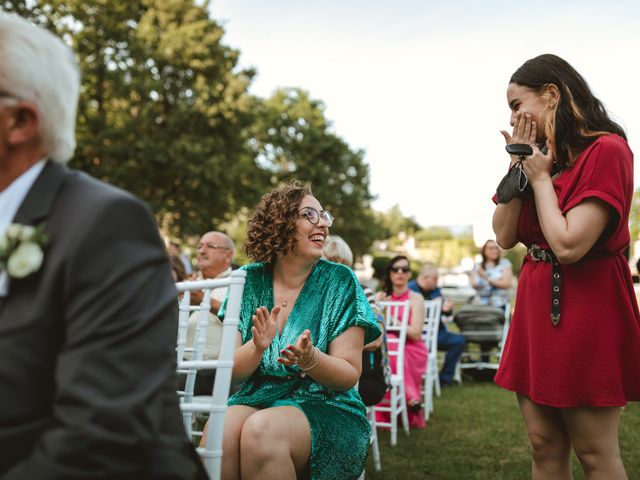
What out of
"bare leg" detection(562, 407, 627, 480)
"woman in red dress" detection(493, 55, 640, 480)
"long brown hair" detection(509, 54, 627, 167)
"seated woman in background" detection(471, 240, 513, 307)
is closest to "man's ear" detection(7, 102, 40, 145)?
"woman in red dress" detection(493, 55, 640, 480)

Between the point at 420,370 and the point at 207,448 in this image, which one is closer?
the point at 207,448

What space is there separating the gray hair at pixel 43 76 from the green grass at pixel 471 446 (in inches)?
152

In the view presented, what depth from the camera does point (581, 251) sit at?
6.55 ft

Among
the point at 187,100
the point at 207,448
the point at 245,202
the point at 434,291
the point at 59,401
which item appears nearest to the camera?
the point at 59,401

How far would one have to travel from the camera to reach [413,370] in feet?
21.1

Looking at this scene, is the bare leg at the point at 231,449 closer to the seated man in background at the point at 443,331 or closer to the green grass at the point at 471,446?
the green grass at the point at 471,446

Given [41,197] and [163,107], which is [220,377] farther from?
[163,107]

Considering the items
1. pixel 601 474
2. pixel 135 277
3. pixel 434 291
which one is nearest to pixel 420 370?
pixel 434 291

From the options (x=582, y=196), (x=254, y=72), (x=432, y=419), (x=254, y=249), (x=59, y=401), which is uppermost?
(x=254, y=72)

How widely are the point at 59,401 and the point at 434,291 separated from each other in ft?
24.8

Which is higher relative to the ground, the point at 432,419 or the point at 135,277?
the point at 135,277

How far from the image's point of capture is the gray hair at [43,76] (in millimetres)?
1230

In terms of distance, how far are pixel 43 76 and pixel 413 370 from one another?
5.65 m

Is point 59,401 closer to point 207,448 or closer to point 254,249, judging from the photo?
point 207,448
